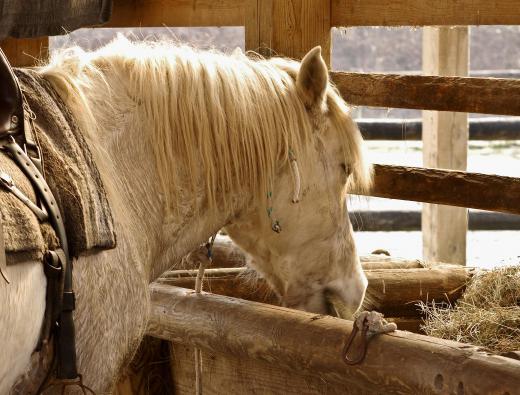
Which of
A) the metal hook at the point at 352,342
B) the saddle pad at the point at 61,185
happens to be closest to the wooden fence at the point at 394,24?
the metal hook at the point at 352,342

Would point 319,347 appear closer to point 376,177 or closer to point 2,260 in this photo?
point 2,260

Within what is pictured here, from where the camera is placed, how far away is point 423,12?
324 centimetres

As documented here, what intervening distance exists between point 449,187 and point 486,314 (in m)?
0.53

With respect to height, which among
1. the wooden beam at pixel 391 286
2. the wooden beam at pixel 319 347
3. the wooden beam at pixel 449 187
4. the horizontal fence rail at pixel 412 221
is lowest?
the horizontal fence rail at pixel 412 221

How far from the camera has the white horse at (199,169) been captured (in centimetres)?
221

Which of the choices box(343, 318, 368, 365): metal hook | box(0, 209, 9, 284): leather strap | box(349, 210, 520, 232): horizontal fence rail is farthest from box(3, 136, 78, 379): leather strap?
box(349, 210, 520, 232): horizontal fence rail

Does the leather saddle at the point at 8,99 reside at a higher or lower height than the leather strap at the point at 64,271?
higher

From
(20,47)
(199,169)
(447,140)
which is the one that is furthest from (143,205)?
(447,140)

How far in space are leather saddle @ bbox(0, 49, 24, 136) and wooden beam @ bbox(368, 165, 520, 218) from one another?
5.97 ft

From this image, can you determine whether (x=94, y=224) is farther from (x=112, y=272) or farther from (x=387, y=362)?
(x=387, y=362)

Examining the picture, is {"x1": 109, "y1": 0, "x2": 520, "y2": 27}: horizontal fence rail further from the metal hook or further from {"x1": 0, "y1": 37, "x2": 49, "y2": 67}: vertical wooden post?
the metal hook

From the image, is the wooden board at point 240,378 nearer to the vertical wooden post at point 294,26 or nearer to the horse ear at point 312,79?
the horse ear at point 312,79

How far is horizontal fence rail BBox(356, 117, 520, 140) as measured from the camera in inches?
284

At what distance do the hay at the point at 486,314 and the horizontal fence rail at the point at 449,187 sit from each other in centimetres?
29
